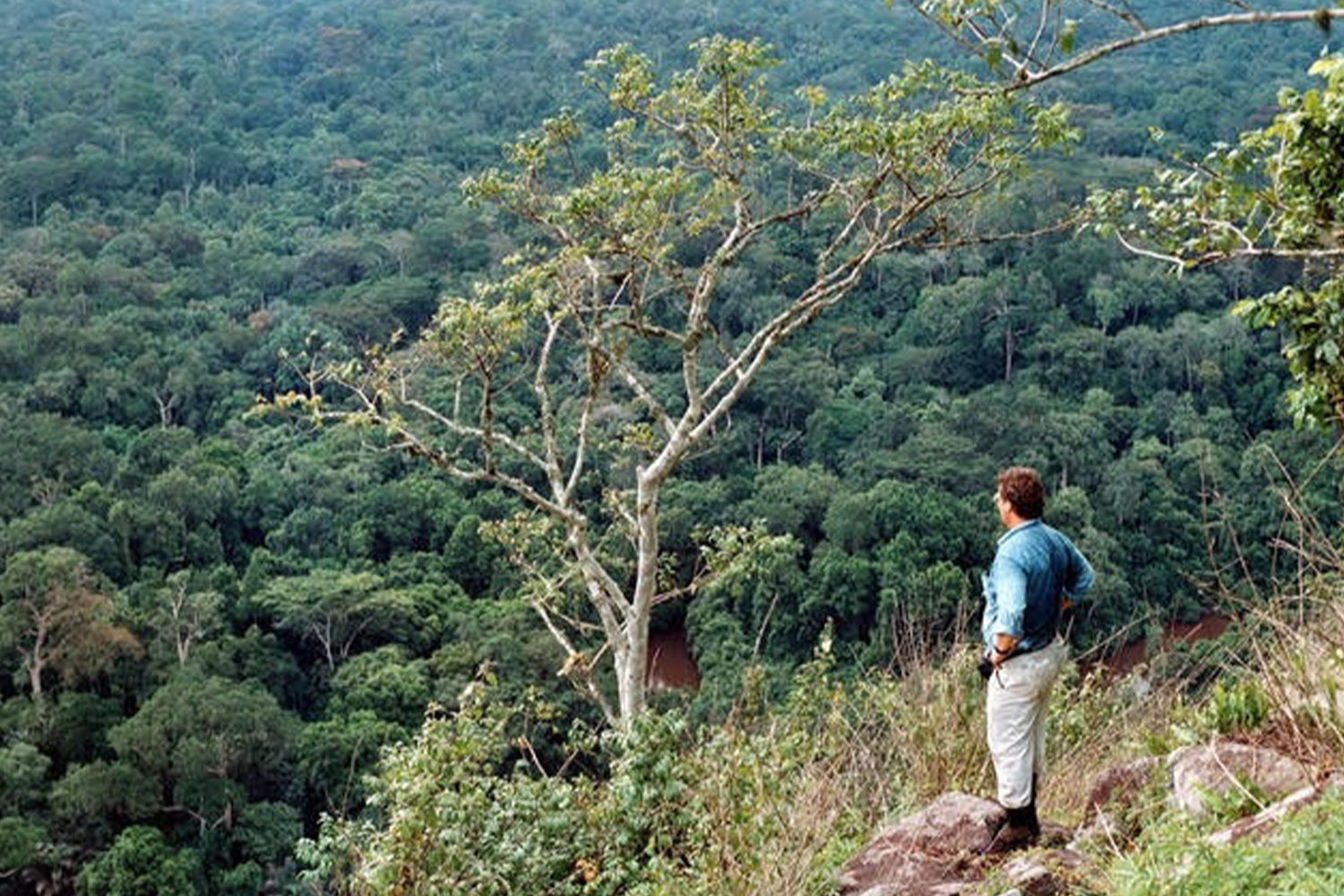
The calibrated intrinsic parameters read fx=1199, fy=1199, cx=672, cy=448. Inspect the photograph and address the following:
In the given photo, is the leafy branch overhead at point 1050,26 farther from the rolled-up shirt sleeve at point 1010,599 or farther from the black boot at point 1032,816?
the black boot at point 1032,816

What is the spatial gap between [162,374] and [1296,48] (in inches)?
2113

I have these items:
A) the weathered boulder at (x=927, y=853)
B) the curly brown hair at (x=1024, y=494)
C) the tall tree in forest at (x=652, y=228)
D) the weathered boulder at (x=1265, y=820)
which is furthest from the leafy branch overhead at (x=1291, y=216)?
the tall tree in forest at (x=652, y=228)

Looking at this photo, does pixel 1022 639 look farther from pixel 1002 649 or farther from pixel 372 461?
pixel 372 461

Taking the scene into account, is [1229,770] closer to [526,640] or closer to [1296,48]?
[526,640]

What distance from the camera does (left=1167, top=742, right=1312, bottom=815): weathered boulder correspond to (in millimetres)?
2656

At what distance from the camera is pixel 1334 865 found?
6.40 ft

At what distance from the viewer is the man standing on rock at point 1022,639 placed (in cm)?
296

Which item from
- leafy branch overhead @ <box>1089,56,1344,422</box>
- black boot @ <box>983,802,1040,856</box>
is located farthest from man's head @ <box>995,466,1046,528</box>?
black boot @ <box>983,802,1040,856</box>

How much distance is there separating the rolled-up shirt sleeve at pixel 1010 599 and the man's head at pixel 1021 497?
13 cm

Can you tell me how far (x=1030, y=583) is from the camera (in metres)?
2.97

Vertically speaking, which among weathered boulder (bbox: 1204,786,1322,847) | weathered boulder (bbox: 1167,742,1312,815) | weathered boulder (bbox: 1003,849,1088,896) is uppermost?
weathered boulder (bbox: 1204,786,1322,847)

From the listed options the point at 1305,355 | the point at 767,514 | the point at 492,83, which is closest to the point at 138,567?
the point at 767,514

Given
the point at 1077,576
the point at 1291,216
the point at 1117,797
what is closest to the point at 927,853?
the point at 1117,797

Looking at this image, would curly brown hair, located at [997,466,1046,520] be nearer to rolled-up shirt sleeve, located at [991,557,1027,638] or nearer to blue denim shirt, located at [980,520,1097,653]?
blue denim shirt, located at [980,520,1097,653]
